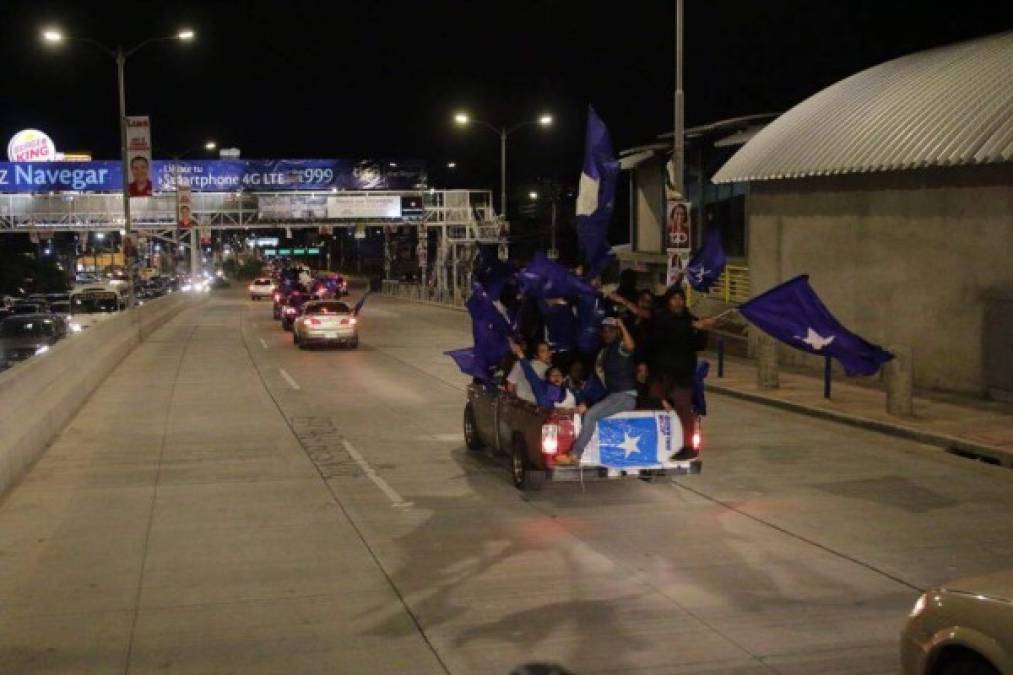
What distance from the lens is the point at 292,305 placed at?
3825 cm

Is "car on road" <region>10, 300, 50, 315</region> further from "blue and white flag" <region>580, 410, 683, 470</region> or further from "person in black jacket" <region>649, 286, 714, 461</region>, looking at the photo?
"blue and white flag" <region>580, 410, 683, 470</region>

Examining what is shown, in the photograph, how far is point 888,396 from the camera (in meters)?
16.2

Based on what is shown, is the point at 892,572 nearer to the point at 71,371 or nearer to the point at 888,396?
the point at 888,396

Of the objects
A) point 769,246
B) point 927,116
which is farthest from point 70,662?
point 769,246

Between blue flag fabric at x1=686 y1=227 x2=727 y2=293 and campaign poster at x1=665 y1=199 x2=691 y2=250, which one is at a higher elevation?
campaign poster at x1=665 y1=199 x2=691 y2=250

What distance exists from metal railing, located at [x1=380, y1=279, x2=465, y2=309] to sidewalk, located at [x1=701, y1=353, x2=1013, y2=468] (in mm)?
35966

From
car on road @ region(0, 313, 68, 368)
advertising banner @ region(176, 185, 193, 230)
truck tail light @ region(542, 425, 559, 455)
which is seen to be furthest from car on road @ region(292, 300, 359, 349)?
advertising banner @ region(176, 185, 193, 230)

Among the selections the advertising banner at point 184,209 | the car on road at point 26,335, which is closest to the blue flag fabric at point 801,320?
the car on road at point 26,335

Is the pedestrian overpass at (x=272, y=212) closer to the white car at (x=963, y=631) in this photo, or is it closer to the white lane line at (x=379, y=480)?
the white lane line at (x=379, y=480)

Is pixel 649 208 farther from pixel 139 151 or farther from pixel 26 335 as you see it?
pixel 26 335

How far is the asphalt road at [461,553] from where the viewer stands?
6.90 metres

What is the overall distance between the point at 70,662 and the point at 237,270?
154m

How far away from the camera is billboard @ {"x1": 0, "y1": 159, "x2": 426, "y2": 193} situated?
216ft

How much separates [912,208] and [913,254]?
78 cm
